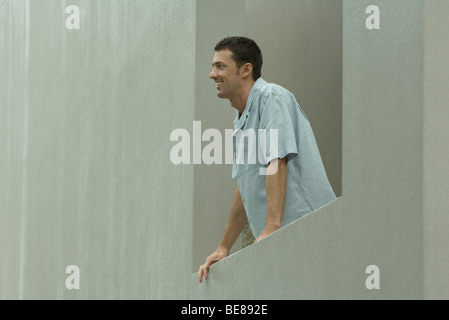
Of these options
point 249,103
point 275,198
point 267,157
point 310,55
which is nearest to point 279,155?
point 267,157

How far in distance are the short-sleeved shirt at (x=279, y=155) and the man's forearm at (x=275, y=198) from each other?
3.8 inches

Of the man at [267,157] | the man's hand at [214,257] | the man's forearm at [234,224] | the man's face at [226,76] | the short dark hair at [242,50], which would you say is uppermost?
the short dark hair at [242,50]

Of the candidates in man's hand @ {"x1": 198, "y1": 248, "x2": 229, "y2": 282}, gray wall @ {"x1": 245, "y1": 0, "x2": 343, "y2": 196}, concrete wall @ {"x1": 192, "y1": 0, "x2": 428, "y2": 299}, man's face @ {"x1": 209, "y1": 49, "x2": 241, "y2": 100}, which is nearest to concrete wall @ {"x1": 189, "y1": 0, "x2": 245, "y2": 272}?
man's hand @ {"x1": 198, "y1": 248, "x2": 229, "y2": 282}

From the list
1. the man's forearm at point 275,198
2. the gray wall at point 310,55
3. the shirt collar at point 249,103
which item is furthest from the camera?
the gray wall at point 310,55

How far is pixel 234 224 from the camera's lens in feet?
14.8

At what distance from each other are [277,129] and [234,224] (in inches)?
26.9

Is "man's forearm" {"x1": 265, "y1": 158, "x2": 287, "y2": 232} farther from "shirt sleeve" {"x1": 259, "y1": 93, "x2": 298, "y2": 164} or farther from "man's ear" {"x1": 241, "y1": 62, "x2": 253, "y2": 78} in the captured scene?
"man's ear" {"x1": 241, "y1": 62, "x2": 253, "y2": 78}

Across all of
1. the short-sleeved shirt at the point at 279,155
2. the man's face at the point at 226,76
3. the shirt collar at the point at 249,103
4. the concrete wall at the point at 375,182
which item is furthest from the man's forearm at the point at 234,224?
the concrete wall at the point at 375,182

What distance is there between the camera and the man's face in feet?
14.6

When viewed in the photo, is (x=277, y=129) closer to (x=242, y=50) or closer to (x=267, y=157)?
(x=267, y=157)

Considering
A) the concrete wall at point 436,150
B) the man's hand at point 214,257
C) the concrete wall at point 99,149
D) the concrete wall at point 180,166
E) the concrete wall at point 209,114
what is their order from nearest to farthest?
1. the concrete wall at point 436,150
2. the concrete wall at point 180,166
3. the man's hand at point 214,257
4. the concrete wall at point 209,114
5. the concrete wall at point 99,149

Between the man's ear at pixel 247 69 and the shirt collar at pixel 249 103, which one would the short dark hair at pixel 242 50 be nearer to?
the man's ear at pixel 247 69

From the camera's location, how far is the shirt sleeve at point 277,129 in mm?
4059

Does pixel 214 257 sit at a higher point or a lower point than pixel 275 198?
lower
